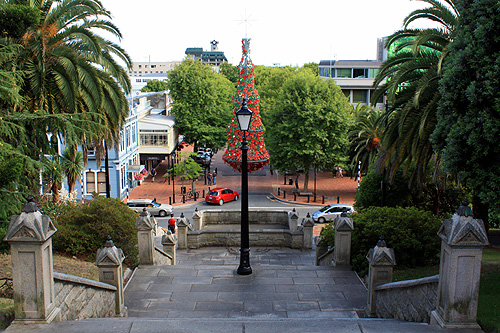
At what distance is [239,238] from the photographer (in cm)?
2064

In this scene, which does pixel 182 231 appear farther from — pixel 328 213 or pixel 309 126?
pixel 309 126

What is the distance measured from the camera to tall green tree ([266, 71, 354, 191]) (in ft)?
124

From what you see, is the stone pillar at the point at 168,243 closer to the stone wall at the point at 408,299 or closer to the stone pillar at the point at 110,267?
the stone pillar at the point at 110,267

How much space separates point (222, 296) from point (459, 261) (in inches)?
240

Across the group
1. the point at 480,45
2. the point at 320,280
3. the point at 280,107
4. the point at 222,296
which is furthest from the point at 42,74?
the point at 280,107

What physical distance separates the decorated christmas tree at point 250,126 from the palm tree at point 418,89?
4936 millimetres

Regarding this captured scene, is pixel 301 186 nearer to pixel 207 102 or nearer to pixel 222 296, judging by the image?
pixel 207 102

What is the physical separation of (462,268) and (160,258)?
10700 millimetres

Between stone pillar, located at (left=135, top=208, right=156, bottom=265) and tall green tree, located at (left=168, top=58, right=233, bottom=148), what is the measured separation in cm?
3574

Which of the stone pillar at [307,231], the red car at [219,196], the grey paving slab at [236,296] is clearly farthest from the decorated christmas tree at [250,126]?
the red car at [219,196]

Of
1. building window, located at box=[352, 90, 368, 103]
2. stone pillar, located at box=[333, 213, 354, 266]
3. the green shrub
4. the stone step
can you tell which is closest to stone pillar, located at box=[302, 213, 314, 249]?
the green shrub

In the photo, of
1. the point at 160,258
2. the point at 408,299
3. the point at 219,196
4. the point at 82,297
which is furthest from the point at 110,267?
the point at 219,196

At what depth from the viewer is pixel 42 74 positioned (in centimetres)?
1553

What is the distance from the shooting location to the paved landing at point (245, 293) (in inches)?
404
